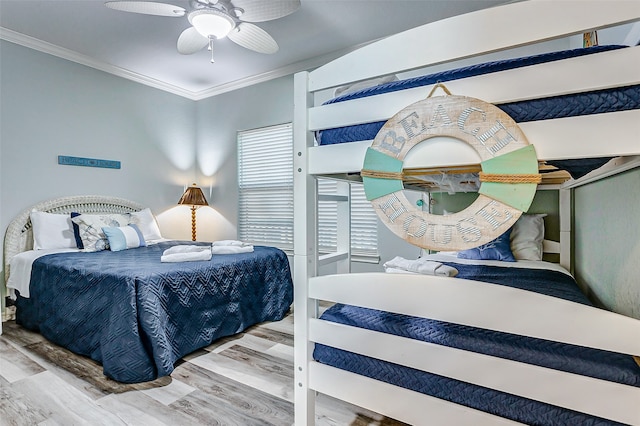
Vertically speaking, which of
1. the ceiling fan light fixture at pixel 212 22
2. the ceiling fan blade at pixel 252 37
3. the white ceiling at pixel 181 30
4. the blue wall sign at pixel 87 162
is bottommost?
the blue wall sign at pixel 87 162

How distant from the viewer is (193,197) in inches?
164

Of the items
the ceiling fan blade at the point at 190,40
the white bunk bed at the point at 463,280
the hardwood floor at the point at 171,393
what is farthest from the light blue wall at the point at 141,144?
the hardwood floor at the point at 171,393

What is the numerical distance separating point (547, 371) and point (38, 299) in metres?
Result: 3.22

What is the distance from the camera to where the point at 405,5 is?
2596 mm

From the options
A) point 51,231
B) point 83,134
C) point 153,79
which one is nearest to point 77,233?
point 51,231

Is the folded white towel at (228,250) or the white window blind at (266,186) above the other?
the white window blind at (266,186)

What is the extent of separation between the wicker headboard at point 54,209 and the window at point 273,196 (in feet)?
4.30

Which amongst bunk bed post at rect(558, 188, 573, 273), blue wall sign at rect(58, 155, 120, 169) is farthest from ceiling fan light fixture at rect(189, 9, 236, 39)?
bunk bed post at rect(558, 188, 573, 273)

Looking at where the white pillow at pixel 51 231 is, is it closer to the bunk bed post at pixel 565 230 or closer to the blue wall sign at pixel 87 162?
the blue wall sign at pixel 87 162

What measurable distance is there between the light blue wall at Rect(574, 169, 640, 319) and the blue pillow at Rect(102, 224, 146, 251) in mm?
3450

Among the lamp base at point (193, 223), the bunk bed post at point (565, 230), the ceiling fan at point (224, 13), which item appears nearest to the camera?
the ceiling fan at point (224, 13)

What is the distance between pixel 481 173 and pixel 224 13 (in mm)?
2060

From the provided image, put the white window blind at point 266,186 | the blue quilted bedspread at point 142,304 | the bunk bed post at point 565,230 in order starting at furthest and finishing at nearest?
the white window blind at point 266,186, the bunk bed post at point 565,230, the blue quilted bedspread at point 142,304

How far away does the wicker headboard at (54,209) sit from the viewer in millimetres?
2882
